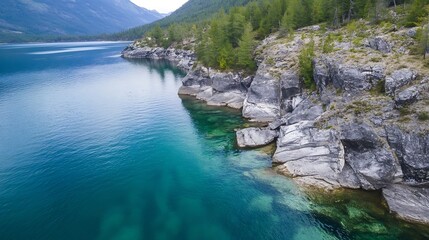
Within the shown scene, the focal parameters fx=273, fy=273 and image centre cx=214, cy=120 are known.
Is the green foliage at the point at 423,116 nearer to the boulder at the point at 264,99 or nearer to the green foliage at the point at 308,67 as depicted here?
the green foliage at the point at 308,67

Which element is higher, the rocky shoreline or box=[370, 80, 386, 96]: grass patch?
box=[370, 80, 386, 96]: grass patch

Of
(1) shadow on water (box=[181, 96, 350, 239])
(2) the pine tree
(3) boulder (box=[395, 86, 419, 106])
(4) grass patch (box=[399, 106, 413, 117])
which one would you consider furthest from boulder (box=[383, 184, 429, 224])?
(2) the pine tree

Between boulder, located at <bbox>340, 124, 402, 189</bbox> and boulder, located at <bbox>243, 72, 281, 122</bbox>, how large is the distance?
26.5m

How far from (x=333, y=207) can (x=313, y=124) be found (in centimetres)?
1608

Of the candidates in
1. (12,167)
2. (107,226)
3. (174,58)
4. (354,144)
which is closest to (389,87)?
(354,144)

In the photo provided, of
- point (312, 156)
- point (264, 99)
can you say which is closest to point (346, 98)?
point (312, 156)

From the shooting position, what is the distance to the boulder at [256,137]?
5772 cm

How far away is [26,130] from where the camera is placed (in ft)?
228

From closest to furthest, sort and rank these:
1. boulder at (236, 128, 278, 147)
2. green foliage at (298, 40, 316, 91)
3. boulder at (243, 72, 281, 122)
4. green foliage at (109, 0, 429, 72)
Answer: boulder at (236, 128, 278, 147) → green foliage at (298, 40, 316, 91) → green foliage at (109, 0, 429, 72) → boulder at (243, 72, 281, 122)

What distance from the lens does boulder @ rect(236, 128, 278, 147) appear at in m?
57.7

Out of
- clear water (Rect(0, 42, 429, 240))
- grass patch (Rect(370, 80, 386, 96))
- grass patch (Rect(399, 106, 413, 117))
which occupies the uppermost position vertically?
grass patch (Rect(370, 80, 386, 96))

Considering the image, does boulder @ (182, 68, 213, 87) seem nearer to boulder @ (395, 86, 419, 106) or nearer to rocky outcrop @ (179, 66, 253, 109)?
rocky outcrop @ (179, 66, 253, 109)

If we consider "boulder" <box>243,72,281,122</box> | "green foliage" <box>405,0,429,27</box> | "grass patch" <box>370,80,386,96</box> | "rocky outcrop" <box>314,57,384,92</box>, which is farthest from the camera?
"boulder" <box>243,72,281,122</box>

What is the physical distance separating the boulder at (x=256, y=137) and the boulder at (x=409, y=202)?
23.5m
